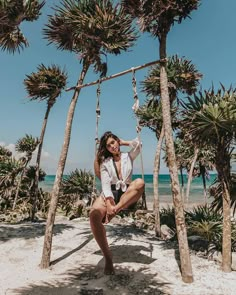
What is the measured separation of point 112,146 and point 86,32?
15.9ft

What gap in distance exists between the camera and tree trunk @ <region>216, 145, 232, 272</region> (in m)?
8.74

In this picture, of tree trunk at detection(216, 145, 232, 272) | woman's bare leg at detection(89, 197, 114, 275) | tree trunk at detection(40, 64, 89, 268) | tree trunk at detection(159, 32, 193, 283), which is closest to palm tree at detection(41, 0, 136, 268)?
tree trunk at detection(40, 64, 89, 268)

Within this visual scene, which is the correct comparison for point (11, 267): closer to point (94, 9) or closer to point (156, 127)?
point (94, 9)

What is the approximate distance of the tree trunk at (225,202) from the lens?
8738mm

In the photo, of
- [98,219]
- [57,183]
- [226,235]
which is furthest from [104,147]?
[226,235]

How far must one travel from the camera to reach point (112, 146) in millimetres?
6164

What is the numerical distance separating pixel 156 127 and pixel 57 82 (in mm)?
5351

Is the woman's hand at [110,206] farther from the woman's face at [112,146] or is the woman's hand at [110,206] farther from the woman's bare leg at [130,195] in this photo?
the woman's face at [112,146]

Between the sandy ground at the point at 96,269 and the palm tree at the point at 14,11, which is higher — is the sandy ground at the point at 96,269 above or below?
below

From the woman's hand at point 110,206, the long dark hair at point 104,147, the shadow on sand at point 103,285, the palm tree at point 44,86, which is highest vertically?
the palm tree at point 44,86

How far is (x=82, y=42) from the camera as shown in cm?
983

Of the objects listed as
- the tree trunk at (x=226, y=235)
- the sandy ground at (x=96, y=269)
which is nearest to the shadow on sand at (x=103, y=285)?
the sandy ground at (x=96, y=269)

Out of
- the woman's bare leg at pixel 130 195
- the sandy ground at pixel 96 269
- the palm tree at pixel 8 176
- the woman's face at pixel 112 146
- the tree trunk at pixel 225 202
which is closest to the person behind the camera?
the woman's bare leg at pixel 130 195

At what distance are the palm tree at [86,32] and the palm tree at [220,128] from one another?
3.01m
